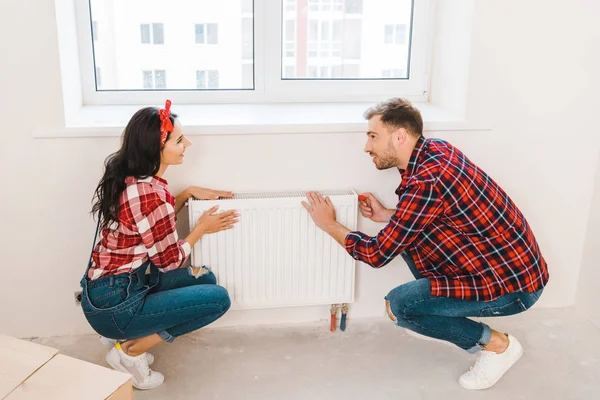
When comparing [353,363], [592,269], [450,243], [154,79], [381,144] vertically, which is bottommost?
[353,363]

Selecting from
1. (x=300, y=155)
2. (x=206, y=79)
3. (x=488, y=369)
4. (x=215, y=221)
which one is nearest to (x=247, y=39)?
(x=206, y=79)

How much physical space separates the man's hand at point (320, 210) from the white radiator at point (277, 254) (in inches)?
1.3

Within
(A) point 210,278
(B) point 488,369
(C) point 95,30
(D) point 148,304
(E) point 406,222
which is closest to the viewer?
(E) point 406,222

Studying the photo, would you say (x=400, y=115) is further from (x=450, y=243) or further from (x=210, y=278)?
(x=210, y=278)

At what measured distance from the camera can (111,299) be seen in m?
1.92

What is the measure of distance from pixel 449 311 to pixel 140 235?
1020 mm

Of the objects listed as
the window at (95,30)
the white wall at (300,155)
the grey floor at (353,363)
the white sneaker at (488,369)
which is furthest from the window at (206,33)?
the white sneaker at (488,369)

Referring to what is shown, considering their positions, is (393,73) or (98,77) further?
(393,73)

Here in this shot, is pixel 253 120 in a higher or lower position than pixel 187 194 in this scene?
higher

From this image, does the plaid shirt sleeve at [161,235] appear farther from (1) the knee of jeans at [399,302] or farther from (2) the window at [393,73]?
(2) the window at [393,73]

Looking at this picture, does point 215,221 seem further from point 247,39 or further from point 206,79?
point 247,39

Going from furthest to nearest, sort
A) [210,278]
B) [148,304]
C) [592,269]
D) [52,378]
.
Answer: [592,269]
[210,278]
[148,304]
[52,378]

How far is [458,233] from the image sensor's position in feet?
6.39

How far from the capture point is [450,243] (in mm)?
1957
